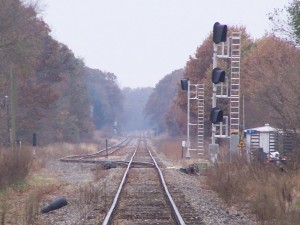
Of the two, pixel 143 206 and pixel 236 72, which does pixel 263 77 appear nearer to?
pixel 236 72

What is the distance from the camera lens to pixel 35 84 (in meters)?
66.2

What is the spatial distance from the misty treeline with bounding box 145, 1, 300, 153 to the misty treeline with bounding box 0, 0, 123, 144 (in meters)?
11.6

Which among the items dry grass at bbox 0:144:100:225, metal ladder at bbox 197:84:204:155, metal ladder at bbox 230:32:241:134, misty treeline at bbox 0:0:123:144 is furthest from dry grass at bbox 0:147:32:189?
metal ladder at bbox 197:84:204:155

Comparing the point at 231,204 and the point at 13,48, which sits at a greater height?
the point at 13,48

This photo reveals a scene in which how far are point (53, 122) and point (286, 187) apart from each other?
59.7 meters

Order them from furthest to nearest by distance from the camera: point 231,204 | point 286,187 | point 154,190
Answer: point 154,190, point 231,204, point 286,187

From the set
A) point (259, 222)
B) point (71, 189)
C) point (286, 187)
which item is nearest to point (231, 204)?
point (286, 187)

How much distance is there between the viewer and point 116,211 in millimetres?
19203

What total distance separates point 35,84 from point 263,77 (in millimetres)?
32378

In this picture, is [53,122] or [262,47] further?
[53,122]

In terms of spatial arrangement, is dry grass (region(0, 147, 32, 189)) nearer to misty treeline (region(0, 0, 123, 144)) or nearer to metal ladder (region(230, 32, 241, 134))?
misty treeline (region(0, 0, 123, 144))

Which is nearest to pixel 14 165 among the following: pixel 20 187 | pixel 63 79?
pixel 20 187

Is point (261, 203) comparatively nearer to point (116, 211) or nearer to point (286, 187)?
point (286, 187)

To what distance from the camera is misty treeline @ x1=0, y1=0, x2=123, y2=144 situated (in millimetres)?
36997
